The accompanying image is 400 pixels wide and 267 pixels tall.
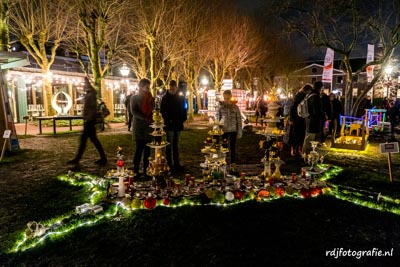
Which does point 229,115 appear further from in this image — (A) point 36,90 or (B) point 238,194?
(A) point 36,90

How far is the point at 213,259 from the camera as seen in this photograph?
3.27m

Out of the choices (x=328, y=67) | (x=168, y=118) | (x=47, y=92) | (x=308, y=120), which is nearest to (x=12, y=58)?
(x=168, y=118)

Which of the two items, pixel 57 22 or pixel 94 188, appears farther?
pixel 57 22

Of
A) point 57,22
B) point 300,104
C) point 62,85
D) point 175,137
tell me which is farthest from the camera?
point 62,85

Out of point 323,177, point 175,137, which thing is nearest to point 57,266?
point 175,137

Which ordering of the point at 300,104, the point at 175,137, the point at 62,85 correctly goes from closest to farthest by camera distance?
the point at 175,137 → the point at 300,104 → the point at 62,85

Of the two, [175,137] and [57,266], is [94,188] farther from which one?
[57,266]

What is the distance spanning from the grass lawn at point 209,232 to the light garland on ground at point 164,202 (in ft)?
0.35

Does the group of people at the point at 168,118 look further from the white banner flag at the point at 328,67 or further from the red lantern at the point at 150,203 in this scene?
the white banner flag at the point at 328,67

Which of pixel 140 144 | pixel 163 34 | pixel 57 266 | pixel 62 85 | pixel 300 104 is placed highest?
pixel 163 34

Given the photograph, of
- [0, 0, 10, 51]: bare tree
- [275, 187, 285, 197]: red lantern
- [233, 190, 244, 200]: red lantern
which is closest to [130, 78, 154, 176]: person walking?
[233, 190, 244, 200]: red lantern

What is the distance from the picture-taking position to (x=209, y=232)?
3.90 metres

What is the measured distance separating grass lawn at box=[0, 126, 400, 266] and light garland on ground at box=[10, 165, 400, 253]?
11 centimetres

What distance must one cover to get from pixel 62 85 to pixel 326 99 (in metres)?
23.7
